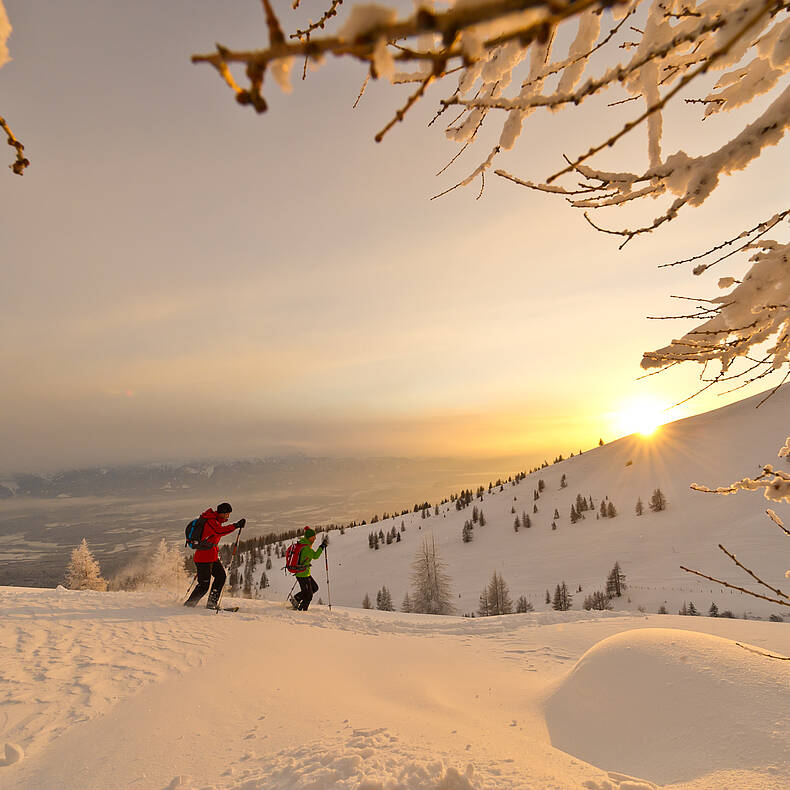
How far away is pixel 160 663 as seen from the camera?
4723 mm

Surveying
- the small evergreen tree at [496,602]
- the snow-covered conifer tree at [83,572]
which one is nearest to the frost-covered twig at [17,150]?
the small evergreen tree at [496,602]

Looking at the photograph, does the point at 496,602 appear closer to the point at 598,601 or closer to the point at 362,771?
the point at 598,601

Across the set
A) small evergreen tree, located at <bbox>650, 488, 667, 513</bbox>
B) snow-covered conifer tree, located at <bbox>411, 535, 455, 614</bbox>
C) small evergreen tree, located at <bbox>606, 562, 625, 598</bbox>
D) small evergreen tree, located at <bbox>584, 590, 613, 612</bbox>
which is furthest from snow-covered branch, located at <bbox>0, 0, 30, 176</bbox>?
small evergreen tree, located at <bbox>650, 488, 667, 513</bbox>

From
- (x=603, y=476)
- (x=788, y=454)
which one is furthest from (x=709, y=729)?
(x=603, y=476)

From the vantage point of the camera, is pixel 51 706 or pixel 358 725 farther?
pixel 51 706

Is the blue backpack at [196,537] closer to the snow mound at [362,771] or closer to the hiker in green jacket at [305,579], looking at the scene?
the hiker in green jacket at [305,579]

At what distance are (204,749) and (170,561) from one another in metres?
35.6

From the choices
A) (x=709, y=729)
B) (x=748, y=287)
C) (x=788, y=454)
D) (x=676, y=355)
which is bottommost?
(x=709, y=729)

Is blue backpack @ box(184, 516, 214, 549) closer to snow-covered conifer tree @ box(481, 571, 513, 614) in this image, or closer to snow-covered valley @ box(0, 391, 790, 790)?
snow-covered valley @ box(0, 391, 790, 790)

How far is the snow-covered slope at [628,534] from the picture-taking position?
90.1ft

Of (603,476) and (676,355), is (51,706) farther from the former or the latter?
(603,476)

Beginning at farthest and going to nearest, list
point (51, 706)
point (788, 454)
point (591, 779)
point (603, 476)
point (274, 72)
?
point (603, 476)
point (51, 706)
point (591, 779)
point (788, 454)
point (274, 72)

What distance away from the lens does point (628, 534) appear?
3684cm

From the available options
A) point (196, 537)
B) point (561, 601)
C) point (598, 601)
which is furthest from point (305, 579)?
point (598, 601)
